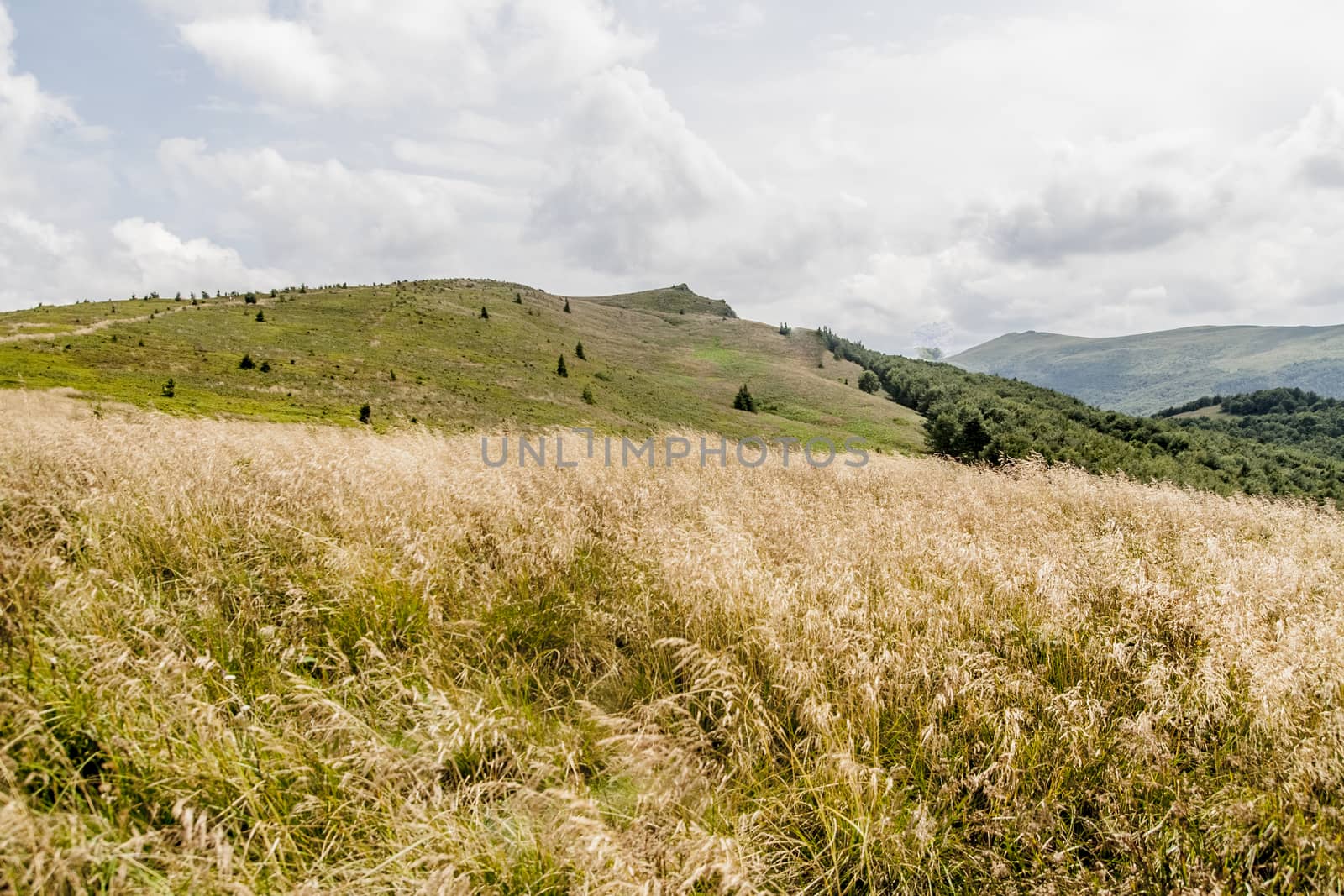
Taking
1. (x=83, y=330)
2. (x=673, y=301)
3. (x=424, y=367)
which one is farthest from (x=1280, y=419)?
(x=83, y=330)

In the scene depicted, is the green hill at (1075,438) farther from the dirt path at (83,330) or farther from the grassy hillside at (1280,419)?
the dirt path at (83,330)

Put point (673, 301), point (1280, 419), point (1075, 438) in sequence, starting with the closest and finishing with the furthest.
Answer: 1. point (1075, 438)
2. point (1280, 419)
3. point (673, 301)

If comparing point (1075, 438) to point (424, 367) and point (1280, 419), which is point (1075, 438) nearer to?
point (424, 367)

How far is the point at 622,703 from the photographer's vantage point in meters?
3.69

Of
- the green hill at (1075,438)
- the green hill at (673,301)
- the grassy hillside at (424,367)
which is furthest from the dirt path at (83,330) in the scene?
the green hill at (673,301)

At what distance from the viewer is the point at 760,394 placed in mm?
76062

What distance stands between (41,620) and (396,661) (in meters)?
1.96

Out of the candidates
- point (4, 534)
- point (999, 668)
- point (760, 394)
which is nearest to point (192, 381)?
point (4, 534)

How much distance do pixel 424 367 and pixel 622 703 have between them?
2040 inches

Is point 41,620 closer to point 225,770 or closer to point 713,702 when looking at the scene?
point 225,770

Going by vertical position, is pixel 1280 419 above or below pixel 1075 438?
above

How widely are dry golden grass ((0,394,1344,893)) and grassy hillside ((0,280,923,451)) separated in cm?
1032

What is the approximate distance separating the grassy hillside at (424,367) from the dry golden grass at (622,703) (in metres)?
10.3

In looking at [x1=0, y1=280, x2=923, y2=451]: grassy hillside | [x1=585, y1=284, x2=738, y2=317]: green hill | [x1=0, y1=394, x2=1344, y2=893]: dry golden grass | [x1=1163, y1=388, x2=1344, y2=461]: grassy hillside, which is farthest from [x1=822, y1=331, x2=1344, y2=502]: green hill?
[x1=585, y1=284, x2=738, y2=317]: green hill
